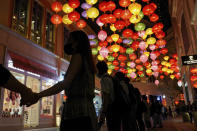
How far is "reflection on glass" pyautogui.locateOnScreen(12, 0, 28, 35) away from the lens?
937cm

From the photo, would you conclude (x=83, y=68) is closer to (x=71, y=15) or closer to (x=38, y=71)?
(x=71, y=15)

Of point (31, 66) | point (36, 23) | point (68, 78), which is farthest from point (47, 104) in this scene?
point (68, 78)

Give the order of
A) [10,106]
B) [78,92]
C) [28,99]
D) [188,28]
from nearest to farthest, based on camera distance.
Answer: [28,99]
[78,92]
[10,106]
[188,28]

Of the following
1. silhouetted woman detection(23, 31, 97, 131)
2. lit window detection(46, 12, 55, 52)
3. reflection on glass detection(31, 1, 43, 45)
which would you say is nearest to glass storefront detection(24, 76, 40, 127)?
reflection on glass detection(31, 1, 43, 45)

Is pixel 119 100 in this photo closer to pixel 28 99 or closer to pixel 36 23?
pixel 28 99

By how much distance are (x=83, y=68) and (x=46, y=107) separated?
10.4 m

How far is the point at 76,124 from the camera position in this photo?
157 centimetres

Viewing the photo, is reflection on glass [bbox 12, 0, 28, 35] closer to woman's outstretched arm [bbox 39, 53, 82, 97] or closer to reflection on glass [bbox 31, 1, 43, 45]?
reflection on glass [bbox 31, 1, 43, 45]

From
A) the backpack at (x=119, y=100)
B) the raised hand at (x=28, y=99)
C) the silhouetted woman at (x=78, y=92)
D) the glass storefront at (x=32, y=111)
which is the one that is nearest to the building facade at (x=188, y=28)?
the backpack at (x=119, y=100)

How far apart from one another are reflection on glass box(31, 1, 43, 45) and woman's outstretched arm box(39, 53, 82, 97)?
9.65 metres

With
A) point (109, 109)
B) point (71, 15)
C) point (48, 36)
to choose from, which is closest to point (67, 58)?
point (48, 36)

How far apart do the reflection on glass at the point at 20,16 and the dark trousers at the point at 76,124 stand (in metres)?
8.72

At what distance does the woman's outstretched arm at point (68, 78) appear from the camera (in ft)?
4.78

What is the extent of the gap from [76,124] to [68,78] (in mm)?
383
